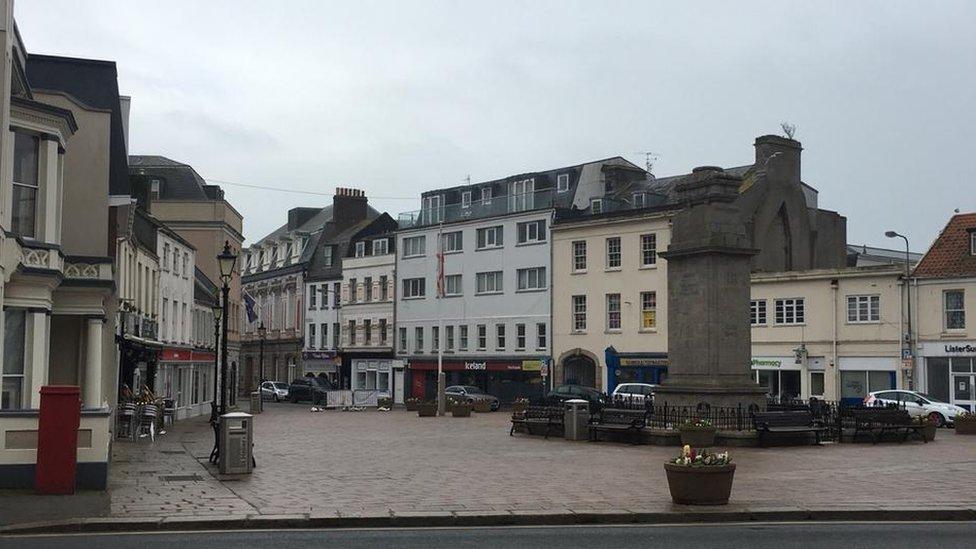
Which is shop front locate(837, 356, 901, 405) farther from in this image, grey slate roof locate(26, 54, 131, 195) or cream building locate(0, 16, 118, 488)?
grey slate roof locate(26, 54, 131, 195)

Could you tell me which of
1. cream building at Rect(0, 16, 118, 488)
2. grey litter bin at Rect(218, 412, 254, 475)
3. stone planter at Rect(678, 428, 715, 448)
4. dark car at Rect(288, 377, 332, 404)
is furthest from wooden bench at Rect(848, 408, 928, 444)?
dark car at Rect(288, 377, 332, 404)

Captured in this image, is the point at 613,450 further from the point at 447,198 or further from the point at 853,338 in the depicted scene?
the point at 447,198

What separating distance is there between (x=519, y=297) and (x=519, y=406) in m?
24.6

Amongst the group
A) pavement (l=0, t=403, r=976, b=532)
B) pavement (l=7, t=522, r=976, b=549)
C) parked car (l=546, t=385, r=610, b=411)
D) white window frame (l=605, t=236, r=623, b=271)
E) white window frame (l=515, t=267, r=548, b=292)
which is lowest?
pavement (l=7, t=522, r=976, b=549)

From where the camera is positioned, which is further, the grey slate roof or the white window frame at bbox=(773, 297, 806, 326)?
the white window frame at bbox=(773, 297, 806, 326)

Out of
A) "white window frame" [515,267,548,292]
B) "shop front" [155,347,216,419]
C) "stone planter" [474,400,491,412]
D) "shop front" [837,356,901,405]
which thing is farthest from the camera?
"white window frame" [515,267,548,292]

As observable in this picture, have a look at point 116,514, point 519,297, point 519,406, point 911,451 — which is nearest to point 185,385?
point 519,406

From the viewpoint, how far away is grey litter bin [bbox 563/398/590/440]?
33750 mm

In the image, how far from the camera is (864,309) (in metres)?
56.2

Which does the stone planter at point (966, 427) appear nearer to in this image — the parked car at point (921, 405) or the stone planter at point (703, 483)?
the parked car at point (921, 405)

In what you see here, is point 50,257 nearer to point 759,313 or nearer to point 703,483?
point 703,483

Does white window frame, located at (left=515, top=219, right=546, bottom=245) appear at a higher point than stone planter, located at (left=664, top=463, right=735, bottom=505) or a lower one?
higher

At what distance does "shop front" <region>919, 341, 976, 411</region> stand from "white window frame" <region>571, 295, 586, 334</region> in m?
21.8

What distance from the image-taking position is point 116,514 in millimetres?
16188
